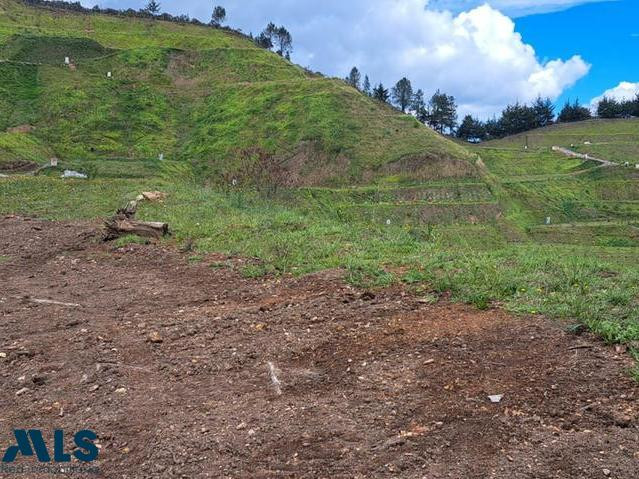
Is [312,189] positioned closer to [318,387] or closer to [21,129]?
[21,129]

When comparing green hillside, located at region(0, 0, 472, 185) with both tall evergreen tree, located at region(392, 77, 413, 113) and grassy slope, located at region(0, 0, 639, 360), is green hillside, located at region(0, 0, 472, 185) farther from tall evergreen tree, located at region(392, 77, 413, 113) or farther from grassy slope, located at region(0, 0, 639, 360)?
tall evergreen tree, located at region(392, 77, 413, 113)

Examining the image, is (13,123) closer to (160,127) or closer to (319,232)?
(160,127)

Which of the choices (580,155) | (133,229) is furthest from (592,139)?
(133,229)

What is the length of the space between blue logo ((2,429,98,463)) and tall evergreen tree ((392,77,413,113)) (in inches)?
3072

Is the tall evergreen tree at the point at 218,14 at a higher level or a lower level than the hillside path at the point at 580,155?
higher

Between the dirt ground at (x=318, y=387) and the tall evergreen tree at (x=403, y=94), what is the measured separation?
7542cm

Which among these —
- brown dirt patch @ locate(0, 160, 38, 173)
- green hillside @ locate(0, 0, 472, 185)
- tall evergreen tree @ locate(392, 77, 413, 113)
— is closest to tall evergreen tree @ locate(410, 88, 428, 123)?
tall evergreen tree @ locate(392, 77, 413, 113)

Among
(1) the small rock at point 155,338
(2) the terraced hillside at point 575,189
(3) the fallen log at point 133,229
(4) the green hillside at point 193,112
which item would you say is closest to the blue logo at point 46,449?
(1) the small rock at point 155,338

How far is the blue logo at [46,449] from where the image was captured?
334cm

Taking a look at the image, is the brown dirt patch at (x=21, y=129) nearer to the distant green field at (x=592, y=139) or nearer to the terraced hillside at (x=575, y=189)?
the terraced hillside at (x=575, y=189)

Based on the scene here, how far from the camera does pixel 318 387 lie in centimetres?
397

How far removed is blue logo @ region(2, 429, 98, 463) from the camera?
11.0 ft

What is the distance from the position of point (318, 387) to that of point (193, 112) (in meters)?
39.4

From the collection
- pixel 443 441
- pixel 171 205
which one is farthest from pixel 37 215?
pixel 443 441
